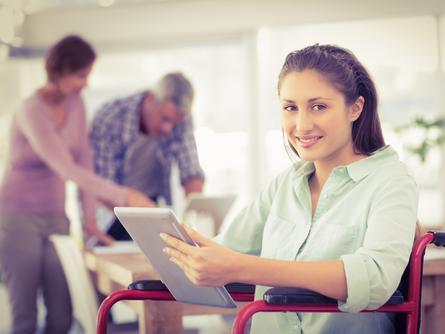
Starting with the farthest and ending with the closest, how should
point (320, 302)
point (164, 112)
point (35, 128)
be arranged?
point (164, 112) → point (35, 128) → point (320, 302)

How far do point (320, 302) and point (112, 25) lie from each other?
4.83 m

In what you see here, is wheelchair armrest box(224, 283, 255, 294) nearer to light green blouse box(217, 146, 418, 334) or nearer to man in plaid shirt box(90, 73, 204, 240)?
light green blouse box(217, 146, 418, 334)

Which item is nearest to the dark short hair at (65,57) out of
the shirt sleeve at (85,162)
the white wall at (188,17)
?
the shirt sleeve at (85,162)

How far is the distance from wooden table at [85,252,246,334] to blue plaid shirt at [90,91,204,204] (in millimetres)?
1286

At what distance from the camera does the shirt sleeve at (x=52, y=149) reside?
10.5 feet

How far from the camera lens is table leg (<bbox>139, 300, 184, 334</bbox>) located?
218 cm

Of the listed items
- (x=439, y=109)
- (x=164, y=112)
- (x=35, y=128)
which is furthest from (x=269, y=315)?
(x=439, y=109)

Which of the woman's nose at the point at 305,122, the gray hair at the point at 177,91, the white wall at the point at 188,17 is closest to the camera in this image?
the woman's nose at the point at 305,122

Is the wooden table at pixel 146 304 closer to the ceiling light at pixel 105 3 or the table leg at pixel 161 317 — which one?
the table leg at pixel 161 317

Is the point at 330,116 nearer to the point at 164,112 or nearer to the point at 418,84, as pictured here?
the point at 164,112

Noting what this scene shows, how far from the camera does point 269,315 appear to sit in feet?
5.79

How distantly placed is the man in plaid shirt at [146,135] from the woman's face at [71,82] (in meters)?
0.67

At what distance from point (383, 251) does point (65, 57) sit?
227 centimetres

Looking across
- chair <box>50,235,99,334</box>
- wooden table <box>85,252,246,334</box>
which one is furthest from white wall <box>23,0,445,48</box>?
chair <box>50,235,99,334</box>
